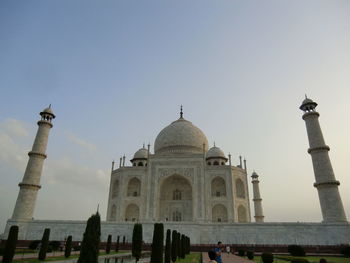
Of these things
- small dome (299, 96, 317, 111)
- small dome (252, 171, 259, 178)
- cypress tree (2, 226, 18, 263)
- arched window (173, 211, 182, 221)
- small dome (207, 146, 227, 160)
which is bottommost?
cypress tree (2, 226, 18, 263)

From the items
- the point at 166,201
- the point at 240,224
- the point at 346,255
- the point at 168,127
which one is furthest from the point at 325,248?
the point at 168,127

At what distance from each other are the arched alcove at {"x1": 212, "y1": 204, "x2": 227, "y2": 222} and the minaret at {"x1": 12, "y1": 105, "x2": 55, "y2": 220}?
15.3 metres

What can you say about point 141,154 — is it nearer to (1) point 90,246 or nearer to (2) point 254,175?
(2) point 254,175

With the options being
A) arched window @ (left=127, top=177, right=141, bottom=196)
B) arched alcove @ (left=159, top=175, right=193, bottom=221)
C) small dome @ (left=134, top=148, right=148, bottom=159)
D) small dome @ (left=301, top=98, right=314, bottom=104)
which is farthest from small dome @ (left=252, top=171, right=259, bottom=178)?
arched window @ (left=127, top=177, right=141, bottom=196)

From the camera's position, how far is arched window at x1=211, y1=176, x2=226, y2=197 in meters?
25.7

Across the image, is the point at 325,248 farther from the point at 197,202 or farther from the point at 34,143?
the point at 34,143

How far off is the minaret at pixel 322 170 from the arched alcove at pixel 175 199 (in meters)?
11.1

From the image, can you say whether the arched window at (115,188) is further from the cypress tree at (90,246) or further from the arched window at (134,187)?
the cypress tree at (90,246)

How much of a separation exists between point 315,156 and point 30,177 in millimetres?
22662

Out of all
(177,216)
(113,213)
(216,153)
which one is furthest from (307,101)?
(113,213)

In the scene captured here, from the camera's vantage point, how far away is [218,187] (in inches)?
1025

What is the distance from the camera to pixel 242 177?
2602 cm

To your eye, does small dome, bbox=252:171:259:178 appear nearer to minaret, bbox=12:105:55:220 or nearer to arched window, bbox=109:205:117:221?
arched window, bbox=109:205:117:221

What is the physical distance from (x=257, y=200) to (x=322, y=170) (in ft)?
37.7
